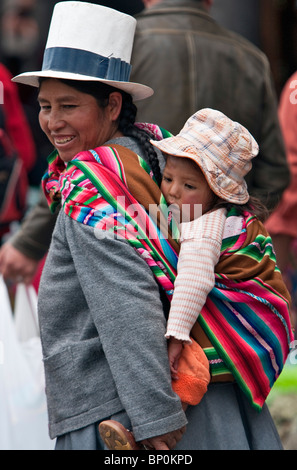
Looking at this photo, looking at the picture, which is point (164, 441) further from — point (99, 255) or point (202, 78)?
point (202, 78)

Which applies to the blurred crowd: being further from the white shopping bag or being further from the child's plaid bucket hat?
the child's plaid bucket hat

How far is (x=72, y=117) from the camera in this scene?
229cm

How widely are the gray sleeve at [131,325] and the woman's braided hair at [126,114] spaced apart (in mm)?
330

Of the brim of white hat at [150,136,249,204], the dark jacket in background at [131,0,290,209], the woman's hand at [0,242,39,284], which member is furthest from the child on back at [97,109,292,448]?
the woman's hand at [0,242,39,284]

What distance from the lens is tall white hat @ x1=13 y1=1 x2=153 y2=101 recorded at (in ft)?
7.55

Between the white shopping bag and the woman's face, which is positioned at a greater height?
the woman's face

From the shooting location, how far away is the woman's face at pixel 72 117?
2.29m

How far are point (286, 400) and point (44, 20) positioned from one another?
3.89m

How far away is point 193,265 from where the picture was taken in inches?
83.4

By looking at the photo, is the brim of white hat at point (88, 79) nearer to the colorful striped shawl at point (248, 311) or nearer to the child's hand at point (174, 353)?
the colorful striped shawl at point (248, 311)

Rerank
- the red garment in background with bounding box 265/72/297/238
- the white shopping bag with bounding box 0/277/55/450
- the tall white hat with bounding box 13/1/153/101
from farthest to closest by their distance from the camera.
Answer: the red garment in background with bounding box 265/72/297/238, the white shopping bag with bounding box 0/277/55/450, the tall white hat with bounding box 13/1/153/101

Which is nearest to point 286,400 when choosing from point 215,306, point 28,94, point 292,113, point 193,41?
point 292,113

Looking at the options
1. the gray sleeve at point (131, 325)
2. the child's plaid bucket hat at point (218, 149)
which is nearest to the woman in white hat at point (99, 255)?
the gray sleeve at point (131, 325)
